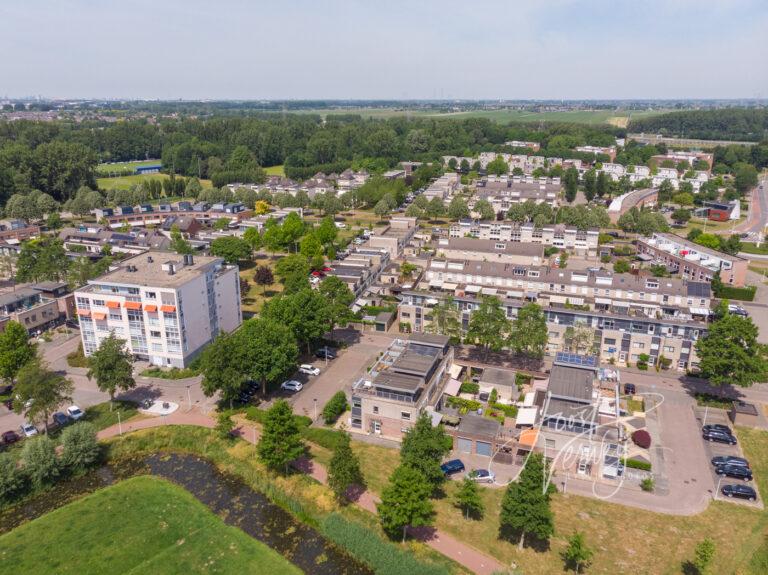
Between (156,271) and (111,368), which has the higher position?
(156,271)

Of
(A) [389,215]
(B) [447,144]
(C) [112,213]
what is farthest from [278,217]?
(B) [447,144]

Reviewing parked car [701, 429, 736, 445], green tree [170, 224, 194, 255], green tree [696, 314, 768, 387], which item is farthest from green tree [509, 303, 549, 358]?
green tree [170, 224, 194, 255]

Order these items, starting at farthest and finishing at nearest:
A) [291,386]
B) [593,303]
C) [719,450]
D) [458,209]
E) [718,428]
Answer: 1. [458,209]
2. [593,303]
3. [291,386]
4. [718,428]
5. [719,450]

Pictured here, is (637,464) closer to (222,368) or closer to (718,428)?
(718,428)

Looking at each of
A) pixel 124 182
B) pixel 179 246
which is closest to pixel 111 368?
pixel 179 246

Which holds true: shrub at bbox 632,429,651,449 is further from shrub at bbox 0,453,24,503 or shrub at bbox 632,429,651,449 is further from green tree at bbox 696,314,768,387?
shrub at bbox 0,453,24,503

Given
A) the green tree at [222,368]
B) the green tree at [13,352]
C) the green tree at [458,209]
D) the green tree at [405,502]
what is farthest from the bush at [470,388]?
the green tree at [458,209]

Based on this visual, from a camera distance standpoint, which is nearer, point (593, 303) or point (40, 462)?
point (40, 462)
